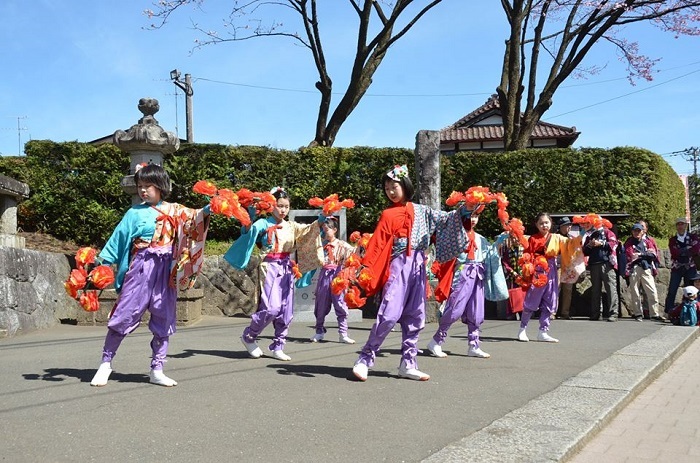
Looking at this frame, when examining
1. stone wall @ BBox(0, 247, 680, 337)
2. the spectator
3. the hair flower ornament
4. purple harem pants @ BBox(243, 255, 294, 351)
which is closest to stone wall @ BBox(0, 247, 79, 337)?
stone wall @ BBox(0, 247, 680, 337)

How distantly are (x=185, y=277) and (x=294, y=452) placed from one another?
2.53 metres

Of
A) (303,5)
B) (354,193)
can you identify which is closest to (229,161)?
(354,193)

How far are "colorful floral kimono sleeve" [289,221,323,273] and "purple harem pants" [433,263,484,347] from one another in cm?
166

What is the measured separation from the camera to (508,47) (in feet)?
60.6

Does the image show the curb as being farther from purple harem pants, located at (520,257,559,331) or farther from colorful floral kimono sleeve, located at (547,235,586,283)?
colorful floral kimono sleeve, located at (547,235,586,283)

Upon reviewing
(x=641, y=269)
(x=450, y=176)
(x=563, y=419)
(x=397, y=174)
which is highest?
(x=450, y=176)

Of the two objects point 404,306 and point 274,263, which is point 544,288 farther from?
point 274,263

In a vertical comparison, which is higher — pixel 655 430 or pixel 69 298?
pixel 69 298

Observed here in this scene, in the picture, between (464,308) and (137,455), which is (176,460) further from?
(464,308)

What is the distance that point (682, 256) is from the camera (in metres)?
12.1

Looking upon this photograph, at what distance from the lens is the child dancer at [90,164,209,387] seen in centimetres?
527

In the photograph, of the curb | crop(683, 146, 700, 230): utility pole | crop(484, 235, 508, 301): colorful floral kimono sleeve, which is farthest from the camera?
crop(683, 146, 700, 230): utility pole

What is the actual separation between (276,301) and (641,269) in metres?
8.65

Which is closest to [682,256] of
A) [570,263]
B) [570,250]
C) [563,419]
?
[570,263]
